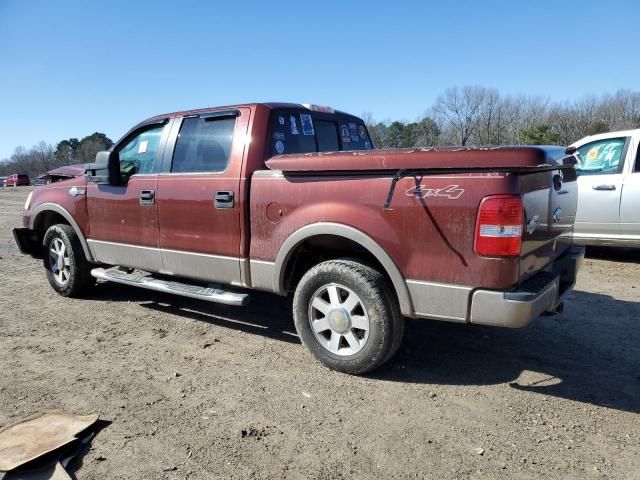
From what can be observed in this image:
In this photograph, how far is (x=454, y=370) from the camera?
12.2 ft

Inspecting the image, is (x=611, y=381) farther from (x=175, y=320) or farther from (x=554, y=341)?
(x=175, y=320)

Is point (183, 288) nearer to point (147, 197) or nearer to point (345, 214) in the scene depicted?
point (147, 197)

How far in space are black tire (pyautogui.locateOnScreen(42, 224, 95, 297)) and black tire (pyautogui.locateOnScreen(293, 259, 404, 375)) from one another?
315 cm

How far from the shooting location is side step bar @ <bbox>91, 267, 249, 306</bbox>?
4.15 m

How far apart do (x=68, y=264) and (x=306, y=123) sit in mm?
3329

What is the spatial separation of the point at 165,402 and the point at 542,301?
2.57 m

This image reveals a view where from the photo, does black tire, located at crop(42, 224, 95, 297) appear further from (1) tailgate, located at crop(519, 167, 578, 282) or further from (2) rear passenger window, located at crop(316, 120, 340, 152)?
(1) tailgate, located at crop(519, 167, 578, 282)

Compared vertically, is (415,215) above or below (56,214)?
above

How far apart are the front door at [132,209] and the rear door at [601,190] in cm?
578

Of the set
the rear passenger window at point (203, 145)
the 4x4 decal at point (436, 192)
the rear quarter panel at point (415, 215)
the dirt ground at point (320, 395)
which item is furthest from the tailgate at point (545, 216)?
the rear passenger window at point (203, 145)

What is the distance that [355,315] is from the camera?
11.7ft

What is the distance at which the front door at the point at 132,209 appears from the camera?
4.82m

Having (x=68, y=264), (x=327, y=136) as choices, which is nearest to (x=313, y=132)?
(x=327, y=136)

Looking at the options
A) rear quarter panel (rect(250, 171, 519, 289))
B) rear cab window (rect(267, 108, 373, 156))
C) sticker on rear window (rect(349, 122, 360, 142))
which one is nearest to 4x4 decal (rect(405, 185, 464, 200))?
rear quarter panel (rect(250, 171, 519, 289))
